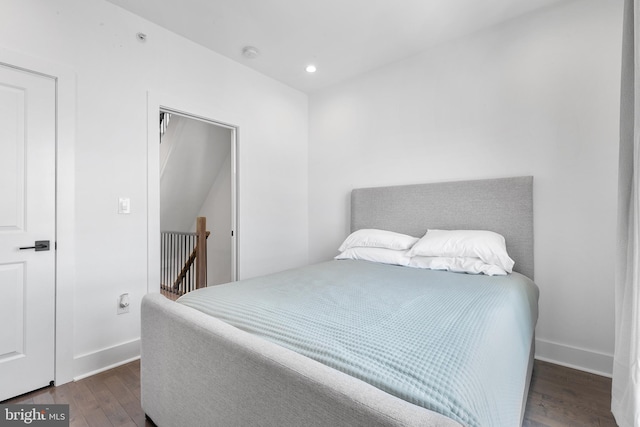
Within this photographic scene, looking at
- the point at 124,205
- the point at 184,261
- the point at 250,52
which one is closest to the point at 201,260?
the point at 184,261

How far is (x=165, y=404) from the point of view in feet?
4.37

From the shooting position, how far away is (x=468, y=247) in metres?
2.12

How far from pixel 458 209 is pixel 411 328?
67.9 inches

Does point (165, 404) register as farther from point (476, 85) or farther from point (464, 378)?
point (476, 85)

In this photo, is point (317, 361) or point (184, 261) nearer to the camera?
point (317, 361)

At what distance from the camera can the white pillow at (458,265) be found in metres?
2.00

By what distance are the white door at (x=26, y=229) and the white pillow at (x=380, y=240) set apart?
2236mm

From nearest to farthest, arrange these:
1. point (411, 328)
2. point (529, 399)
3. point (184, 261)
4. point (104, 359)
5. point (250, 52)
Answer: point (411, 328) < point (529, 399) < point (104, 359) < point (250, 52) < point (184, 261)

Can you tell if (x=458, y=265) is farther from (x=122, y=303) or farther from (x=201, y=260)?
(x=201, y=260)

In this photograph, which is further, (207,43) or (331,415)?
(207,43)

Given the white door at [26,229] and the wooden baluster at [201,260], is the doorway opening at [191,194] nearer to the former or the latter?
the wooden baluster at [201,260]

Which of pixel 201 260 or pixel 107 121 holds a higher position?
pixel 107 121

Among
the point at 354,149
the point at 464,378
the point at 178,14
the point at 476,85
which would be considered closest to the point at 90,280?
the point at 178,14

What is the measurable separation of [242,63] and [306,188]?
1558mm
